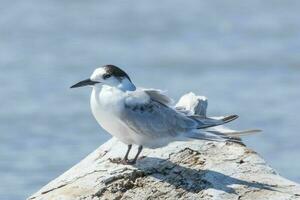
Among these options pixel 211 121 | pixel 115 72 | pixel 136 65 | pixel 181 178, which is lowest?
pixel 181 178

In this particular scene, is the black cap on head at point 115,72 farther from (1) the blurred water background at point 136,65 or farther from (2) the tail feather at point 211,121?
(1) the blurred water background at point 136,65

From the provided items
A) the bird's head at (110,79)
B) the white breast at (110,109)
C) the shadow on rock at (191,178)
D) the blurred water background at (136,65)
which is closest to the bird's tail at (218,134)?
the shadow on rock at (191,178)

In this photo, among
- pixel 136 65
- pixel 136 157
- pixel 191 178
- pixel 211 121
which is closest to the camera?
pixel 191 178

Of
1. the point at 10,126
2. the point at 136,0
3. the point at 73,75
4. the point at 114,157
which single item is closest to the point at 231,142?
the point at 114,157

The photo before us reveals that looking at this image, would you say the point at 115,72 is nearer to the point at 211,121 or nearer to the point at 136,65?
the point at 211,121

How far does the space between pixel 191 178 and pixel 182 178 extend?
0.19ft

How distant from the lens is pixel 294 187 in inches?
303

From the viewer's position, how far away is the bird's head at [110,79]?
8102 mm

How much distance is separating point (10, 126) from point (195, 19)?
18.4 feet

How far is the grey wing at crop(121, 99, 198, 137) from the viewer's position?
8.04 m

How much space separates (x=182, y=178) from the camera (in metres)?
7.71

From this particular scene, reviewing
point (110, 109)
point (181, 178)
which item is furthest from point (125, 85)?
point (181, 178)

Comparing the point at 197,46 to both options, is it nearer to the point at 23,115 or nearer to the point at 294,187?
the point at 23,115

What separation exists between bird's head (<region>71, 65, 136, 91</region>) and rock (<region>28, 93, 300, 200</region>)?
475 millimetres
